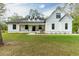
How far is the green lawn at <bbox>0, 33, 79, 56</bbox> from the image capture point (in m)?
5.10

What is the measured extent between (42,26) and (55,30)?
193 millimetres

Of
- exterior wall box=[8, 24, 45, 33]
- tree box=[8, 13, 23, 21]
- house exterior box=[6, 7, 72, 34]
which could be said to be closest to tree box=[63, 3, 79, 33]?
house exterior box=[6, 7, 72, 34]

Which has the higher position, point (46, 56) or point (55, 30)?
point (55, 30)

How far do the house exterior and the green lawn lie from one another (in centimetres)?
8

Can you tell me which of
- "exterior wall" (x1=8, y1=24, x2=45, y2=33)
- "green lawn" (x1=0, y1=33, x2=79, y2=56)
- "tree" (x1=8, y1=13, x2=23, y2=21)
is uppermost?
"tree" (x1=8, y1=13, x2=23, y2=21)

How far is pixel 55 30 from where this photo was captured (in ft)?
17.0

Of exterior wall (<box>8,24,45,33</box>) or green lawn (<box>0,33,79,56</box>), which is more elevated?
exterior wall (<box>8,24,45,33</box>)

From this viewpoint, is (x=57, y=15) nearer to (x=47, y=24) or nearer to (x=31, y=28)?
(x=47, y=24)

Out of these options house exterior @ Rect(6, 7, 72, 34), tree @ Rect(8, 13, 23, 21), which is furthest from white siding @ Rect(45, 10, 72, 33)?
tree @ Rect(8, 13, 23, 21)

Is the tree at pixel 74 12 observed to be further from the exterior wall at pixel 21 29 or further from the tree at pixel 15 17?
the tree at pixel 15 17

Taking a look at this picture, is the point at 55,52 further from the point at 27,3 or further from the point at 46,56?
the point at 27,3

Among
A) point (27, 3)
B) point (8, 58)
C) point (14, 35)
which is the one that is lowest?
point (8, 58)

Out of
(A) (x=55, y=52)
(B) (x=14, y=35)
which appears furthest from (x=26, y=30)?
(A) (x=55, y=52)

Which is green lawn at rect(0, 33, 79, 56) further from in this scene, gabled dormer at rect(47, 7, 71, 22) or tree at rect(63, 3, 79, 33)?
gabled dormer at rect(47, 7, 71, 22)
